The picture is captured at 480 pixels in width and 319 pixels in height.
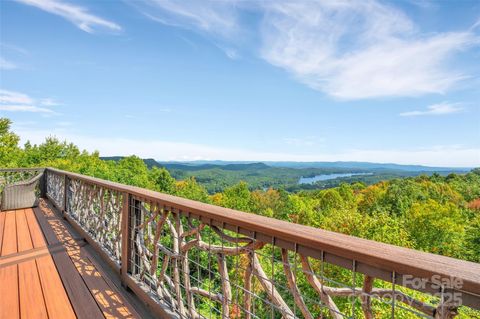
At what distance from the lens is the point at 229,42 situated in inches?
578

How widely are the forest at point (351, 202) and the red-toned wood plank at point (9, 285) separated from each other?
12270mm

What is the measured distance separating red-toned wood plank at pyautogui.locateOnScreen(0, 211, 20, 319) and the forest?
12.3 m

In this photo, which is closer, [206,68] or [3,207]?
[3,207]

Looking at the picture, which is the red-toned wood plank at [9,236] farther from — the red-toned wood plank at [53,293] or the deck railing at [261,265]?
the deck railing at [261,265]

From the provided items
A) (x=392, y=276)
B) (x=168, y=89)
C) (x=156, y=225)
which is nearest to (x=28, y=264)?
(x=156, y=225)

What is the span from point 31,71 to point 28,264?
397 inches

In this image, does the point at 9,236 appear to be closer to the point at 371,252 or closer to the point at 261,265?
the point at 261,265

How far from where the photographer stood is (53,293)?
2.53 metres

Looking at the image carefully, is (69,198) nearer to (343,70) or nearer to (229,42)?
(229,42)

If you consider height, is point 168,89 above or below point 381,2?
below

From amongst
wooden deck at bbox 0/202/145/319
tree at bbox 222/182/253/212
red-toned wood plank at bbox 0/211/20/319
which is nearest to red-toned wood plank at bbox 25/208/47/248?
wooden deck at bbox 0/202/145/319

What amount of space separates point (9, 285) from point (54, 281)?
380mm

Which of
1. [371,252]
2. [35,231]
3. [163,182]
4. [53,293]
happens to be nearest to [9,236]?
[35,231]

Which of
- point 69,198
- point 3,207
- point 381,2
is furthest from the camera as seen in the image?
point 381,2
